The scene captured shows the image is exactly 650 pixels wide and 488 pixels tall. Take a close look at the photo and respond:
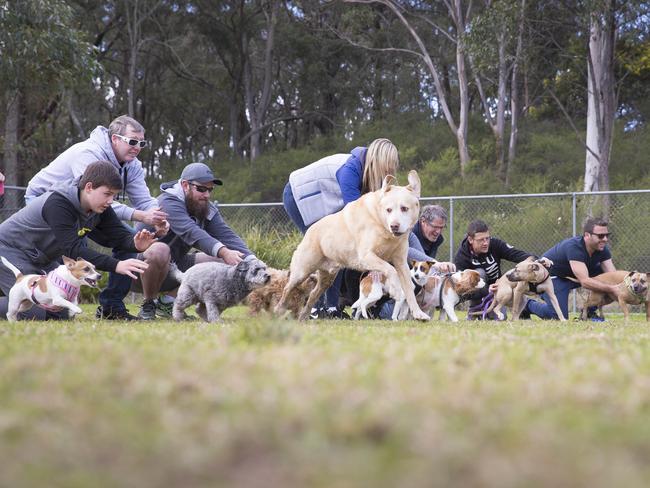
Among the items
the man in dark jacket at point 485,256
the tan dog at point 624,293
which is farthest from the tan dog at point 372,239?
the tan dog at point 624,293

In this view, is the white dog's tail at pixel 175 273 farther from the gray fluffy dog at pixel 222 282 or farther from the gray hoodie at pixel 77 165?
the gray fluffy dog at pixel 222 282

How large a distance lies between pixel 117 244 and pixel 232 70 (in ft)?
102

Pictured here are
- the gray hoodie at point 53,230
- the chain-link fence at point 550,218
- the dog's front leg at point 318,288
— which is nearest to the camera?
the gray hoodie at point 53,230

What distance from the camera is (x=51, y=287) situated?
27.4 ft

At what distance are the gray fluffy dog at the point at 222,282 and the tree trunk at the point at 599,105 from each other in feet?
56.7

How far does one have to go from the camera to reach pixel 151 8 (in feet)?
118

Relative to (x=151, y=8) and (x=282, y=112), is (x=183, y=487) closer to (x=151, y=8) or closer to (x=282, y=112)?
(x=151, y=8)

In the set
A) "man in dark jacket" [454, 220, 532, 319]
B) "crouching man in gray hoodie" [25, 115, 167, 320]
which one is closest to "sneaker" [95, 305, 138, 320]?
"crouching man in gray hoodie" [25, 115, 167, 320]

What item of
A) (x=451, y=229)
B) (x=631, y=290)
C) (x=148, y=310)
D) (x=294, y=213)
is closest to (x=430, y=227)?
(x=294, y=213)

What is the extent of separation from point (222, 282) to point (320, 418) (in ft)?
20.0

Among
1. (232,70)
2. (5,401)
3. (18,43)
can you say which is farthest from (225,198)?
(5,401)

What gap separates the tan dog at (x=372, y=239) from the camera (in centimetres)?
854

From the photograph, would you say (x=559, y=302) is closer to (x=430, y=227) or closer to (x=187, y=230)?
(x=430, y=227)

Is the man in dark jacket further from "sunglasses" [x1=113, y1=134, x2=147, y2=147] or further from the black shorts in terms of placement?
"sunglasses" [x1=113, y1=134, x2=147, y2=147]
